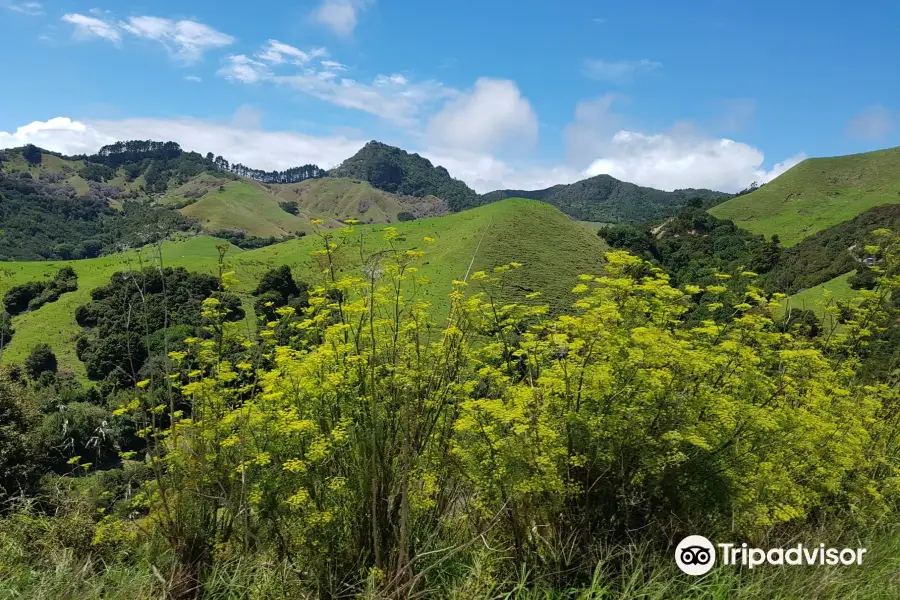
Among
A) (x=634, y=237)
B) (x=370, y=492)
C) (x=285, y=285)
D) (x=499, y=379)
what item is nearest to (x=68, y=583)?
(x=370, y=492)

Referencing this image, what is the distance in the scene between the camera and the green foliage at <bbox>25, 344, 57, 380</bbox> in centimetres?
3484

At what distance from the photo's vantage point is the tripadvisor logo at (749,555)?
376 cm

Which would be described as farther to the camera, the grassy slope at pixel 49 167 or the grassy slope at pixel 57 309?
the grassy slope at pixel 49 167

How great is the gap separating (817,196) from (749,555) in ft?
375

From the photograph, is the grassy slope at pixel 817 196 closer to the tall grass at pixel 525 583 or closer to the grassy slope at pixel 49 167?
the tall grass at pixel 525 583

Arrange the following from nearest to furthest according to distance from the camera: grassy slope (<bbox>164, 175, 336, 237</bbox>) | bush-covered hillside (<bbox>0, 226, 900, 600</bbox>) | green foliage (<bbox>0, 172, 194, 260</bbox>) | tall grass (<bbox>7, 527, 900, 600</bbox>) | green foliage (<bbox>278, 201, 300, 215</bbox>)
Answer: tall grass (<bbox>7, 527, 900, 600</bbox>), bush-covered hillside (<bbox>0, 226, 900, 600</bbox>), green foliage (<bbox>0, 172, 194, 260</bbox>), grassy slope (<bbox>164, 175, 336, 237</bbox>), green foliage (<bbox>278, 201, 300, 215</bbox>)

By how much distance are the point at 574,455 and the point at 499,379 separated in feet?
3.39

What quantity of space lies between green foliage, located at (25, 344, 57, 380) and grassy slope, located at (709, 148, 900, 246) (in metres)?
86.3

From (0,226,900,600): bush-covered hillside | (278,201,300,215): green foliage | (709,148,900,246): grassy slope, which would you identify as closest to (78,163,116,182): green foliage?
(278,201,300,215): green foliage

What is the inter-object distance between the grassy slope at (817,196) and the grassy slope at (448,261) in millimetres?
37552

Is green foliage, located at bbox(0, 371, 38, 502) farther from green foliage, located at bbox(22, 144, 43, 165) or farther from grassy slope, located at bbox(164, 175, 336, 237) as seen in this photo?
green foliage, located at bbox(22, 144, 43, 165)

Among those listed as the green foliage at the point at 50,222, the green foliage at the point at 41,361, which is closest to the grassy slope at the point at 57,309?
the green foliage at the point at 41,361

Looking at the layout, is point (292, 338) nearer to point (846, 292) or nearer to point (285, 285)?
point (285, 285)

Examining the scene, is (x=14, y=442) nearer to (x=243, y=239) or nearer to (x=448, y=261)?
(x=448, y=261)
